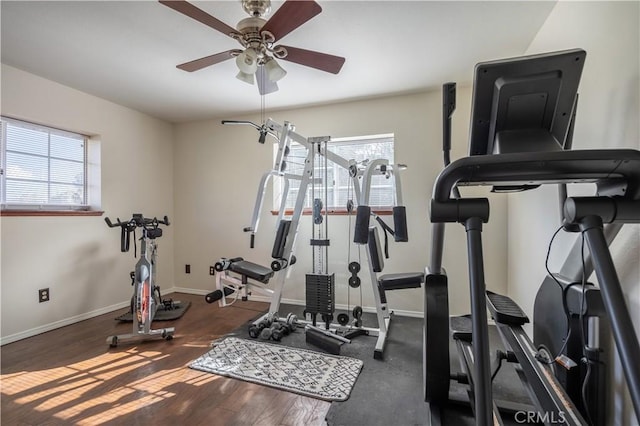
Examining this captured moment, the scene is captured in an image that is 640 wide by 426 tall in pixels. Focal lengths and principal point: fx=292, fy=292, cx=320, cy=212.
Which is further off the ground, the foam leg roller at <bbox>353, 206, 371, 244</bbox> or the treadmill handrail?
the treadmill handrail

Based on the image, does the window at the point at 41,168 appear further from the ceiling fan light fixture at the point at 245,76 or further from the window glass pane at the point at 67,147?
the ceiling fan light fixture at the point at 245,76

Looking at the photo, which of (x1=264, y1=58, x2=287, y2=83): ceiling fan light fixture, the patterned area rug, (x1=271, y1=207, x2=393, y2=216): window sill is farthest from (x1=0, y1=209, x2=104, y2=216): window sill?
(x1=264, y1=58, x2=287, y2=83): ceiling fan light fixture

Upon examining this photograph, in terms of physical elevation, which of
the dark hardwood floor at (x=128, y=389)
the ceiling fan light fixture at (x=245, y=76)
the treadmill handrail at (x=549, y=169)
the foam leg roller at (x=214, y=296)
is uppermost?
the ceiling fan light fixture at (x=245, y=76)

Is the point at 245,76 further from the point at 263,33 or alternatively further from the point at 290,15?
the point at 290,15

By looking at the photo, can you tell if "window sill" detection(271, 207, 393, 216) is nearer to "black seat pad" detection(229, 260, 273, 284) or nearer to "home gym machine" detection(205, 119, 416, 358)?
"home gym machine" detection(205, 119, 416, 358)

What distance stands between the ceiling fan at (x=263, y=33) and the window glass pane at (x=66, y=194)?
2.18m

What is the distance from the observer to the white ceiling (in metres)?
1.86

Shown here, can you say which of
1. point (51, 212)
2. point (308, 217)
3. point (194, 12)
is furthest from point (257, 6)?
point (51, 212)

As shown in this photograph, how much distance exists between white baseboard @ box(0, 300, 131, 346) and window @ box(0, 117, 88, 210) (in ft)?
3.71

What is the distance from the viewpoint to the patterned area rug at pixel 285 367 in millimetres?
1880

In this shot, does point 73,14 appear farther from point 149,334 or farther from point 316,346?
point 316,346

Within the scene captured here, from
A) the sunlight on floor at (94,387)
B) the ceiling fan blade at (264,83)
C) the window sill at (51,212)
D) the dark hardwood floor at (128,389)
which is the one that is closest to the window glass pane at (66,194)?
the window sill at (51,212)

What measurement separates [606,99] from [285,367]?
2435 mm

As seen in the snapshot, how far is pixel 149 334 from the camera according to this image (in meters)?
2.56
